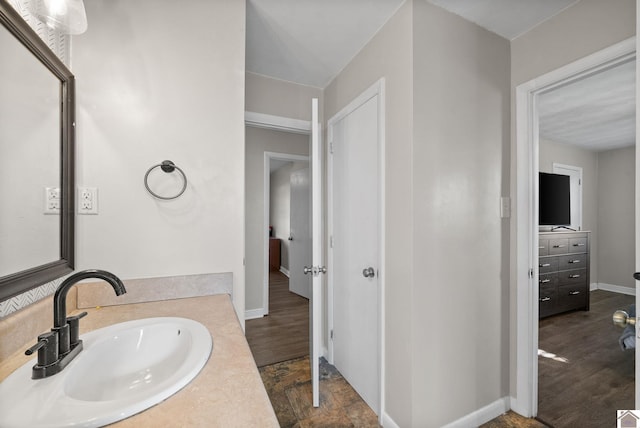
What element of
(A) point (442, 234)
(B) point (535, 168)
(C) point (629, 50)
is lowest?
(A) point (442, 234)

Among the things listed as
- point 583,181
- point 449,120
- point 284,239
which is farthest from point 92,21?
point 583,181

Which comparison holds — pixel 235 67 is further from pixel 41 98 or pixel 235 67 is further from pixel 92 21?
pixel 41 98

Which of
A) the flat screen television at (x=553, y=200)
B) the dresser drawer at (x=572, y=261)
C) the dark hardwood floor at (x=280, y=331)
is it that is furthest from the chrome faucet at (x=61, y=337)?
the dresser drawer at (x=572, y=261)

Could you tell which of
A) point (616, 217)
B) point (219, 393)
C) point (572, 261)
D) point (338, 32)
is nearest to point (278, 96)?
point (338, 32)

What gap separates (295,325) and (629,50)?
10.4 feet

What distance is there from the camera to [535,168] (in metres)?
1.65

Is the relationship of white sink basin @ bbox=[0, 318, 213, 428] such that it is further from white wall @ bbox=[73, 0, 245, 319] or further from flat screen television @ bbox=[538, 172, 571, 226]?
flat screen television @ bbox=[538, 172, 571, 226]

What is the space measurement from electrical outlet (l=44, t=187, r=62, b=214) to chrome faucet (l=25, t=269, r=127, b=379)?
1.46ft

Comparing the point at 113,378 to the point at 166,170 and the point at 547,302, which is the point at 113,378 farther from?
the point at 547,302

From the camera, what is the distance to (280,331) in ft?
9.39

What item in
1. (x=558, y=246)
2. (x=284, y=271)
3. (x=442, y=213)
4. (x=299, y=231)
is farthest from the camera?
(x=284, y=271)

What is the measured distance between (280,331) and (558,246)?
3675mm

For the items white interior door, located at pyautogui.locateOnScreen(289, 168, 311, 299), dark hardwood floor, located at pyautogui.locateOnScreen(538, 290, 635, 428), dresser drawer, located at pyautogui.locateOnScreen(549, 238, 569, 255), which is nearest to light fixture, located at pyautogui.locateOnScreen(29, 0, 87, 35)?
dark hardwood floor, located at pyautogui.locateOnScreen(538, 290, 635, 428)

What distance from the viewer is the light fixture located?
0.83 m
